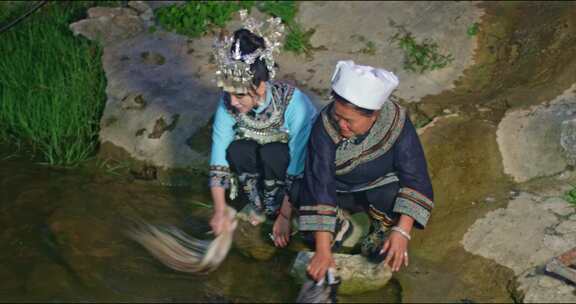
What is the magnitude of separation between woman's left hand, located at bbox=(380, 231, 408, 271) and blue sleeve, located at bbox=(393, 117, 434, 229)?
0.13 m

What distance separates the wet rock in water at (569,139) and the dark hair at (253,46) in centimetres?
178

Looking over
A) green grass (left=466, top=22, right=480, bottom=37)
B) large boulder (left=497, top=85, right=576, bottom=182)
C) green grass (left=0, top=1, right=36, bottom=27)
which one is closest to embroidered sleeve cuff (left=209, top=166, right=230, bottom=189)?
large boulder (left=497, top=85, right=576, bottom=182)

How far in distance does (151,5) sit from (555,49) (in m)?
3.25

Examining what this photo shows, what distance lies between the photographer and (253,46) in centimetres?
356

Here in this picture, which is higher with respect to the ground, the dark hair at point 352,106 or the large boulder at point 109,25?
the dark hair at point 352,106

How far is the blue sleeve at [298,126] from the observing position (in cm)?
392

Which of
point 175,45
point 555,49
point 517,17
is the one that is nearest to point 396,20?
point 517,17

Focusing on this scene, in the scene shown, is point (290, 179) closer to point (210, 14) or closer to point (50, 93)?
point (50, 93)

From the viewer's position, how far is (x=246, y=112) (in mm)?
3877

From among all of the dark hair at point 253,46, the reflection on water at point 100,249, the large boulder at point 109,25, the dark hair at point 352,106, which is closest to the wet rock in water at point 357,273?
the reflection on water at point 100,249

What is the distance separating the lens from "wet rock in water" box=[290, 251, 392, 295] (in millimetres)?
3648

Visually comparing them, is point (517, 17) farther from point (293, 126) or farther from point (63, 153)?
point (63, 153)

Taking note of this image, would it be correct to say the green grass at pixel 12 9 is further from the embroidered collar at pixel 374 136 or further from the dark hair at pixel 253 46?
the embroidered collar at pixel 374 136

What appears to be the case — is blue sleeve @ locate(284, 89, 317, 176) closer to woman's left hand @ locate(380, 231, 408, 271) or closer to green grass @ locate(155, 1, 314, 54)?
woman's left hand @ locate(380, 231, 408, 271)
